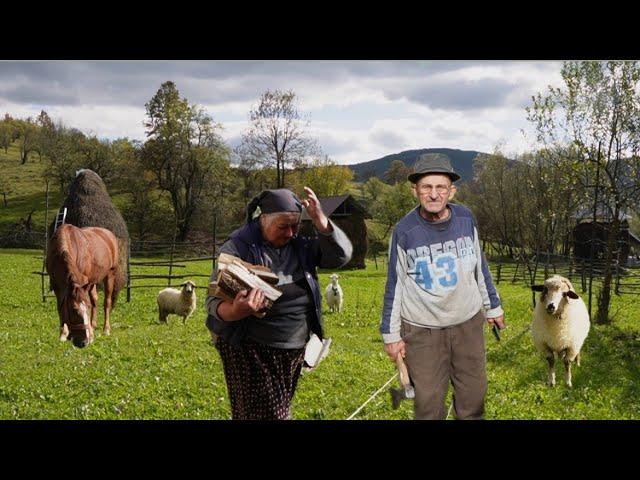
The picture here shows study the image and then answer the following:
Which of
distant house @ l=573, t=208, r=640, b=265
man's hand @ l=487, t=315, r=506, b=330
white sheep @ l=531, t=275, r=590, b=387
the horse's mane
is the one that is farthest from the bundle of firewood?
distant house @ l=573, t=208, r=640, b=265

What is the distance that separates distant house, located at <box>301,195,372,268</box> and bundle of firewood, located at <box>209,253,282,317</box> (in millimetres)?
1250

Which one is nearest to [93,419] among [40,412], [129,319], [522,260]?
[40,412]

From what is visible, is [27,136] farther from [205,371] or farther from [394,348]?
[394,348]

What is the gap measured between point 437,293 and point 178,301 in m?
3.05

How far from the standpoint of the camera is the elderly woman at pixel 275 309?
352 cm

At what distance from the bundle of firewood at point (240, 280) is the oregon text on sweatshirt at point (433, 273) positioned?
738mm

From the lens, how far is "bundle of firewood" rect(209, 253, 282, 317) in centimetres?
332

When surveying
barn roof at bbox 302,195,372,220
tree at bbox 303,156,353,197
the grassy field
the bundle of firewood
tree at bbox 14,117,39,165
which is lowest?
the grassy field

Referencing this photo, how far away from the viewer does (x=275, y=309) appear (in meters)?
3.61

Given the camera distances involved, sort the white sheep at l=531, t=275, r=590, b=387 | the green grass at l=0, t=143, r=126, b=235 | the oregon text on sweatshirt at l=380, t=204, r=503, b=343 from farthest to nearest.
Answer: the white sheep at l=531, t=275, r=590, b=387 < the green grass at l=0, t=143, r=126, b=235 < the oregon text on sweatshirt at l=380, t=204, r=503, b=343

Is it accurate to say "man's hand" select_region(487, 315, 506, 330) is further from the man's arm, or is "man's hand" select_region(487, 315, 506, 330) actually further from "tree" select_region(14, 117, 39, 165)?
"tree" select_region(14, 117, 39, 165)

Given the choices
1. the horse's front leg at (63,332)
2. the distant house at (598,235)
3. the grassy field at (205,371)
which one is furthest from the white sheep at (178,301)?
the distant house at (598,235)
